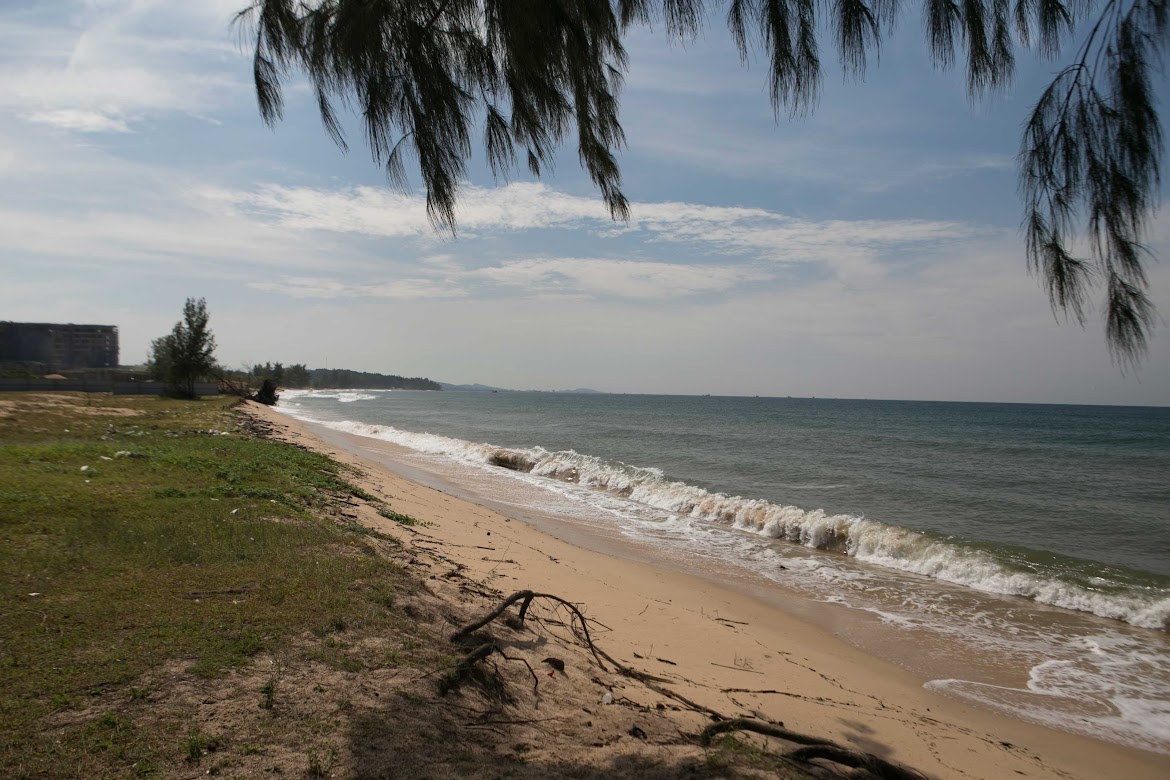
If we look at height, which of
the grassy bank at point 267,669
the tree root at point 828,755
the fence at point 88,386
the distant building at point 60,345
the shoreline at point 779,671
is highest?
the distant building at point 60,345

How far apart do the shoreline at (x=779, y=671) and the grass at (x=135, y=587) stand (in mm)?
1402

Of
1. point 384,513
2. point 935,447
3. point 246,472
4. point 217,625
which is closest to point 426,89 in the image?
point 217,625

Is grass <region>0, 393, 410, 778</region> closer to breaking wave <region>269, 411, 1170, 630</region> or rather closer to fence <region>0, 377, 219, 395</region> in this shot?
breaking wave <region>269, 411, 1170, 630</region>

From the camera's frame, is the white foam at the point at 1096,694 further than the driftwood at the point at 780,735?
Yes

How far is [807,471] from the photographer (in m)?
23.7

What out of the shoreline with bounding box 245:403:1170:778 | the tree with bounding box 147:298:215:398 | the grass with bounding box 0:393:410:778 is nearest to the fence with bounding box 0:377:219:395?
the tree with bounding box 147:298:215:398

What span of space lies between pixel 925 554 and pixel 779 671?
744cm

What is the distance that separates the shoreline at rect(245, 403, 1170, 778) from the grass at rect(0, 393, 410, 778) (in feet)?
4.60

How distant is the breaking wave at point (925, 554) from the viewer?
30.3ft

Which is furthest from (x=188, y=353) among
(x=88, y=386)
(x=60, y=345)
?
(x=60, y=345)

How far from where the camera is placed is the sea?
6660 mm

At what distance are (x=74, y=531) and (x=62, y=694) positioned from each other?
3073 mm

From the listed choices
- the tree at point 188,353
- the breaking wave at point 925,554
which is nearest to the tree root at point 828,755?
the breaking wave at point 925,554

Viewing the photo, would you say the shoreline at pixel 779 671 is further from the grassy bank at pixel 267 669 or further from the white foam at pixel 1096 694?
the grassy bank at pixel 267 669
